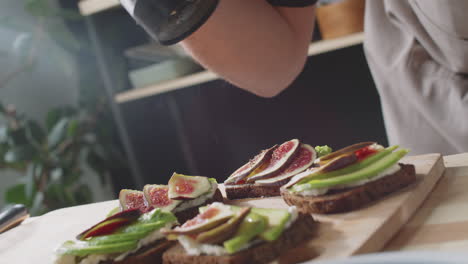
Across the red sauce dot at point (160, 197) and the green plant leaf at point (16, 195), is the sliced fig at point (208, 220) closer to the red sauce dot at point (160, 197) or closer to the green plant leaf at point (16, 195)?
the red sauce dot at point (160, 197)

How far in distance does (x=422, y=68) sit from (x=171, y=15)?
3.86ft

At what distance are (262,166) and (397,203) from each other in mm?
579

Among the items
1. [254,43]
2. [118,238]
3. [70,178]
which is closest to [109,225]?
[118,238]

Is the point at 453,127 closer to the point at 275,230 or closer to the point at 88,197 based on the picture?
the point at 275,230

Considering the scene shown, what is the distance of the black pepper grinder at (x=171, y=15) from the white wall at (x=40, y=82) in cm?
323

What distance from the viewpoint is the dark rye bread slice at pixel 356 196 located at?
114cm

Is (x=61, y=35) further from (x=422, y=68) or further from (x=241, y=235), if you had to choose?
(x=241, y=235)

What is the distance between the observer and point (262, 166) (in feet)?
5.23

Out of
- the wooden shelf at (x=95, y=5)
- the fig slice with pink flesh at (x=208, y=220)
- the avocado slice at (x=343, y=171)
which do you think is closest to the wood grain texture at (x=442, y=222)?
the avocado slice at (x=343, y=171)

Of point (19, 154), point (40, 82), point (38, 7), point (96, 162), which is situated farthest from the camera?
point (40, 82)

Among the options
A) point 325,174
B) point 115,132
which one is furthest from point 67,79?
point 325,174

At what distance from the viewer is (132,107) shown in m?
4.00

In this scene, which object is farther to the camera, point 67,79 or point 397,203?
point 67,79

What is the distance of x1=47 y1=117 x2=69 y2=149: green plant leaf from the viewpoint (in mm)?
3713
